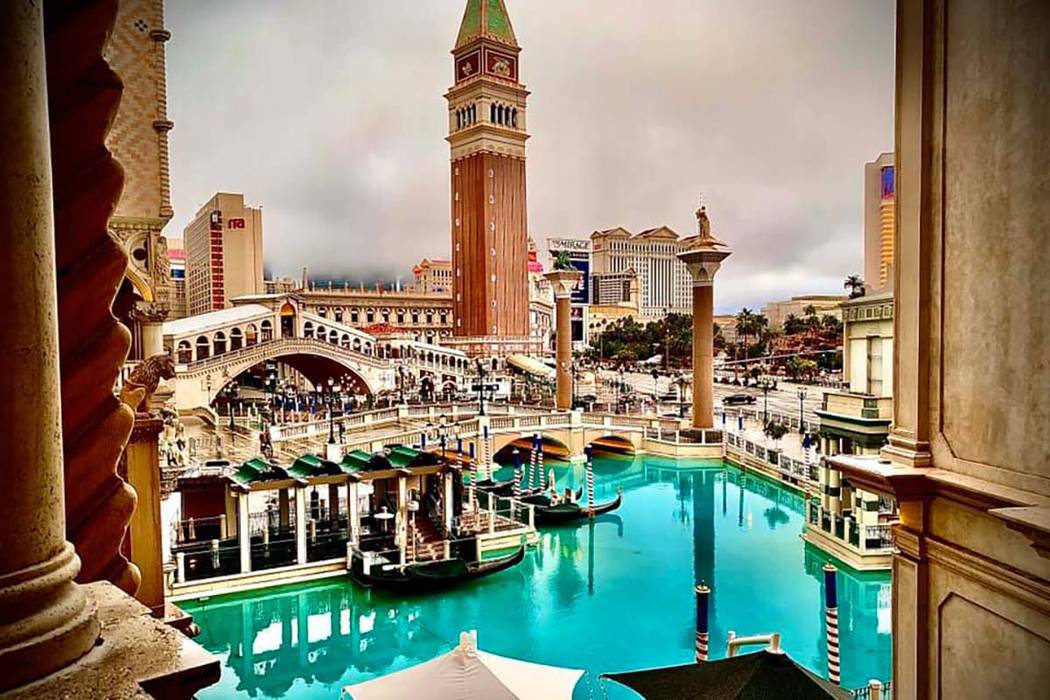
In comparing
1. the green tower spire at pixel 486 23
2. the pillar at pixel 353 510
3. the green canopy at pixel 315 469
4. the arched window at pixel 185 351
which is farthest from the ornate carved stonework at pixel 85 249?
the green tower spire at pixel 486 23

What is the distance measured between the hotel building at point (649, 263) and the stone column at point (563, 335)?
93648mm

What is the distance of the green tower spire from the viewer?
59000 mm

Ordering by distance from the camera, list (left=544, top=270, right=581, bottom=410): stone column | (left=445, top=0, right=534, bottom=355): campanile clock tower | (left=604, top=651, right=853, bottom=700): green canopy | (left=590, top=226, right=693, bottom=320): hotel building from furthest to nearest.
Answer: (left=590, top=226, right=693, bottom=320): hotel building < (left=445, top=0, right=534, bottom=355): campanile clock tower < (left=544, top=270, right=581, bottom=410): stone column < (left=604, top=651, right=853, bottom=700): green canopy

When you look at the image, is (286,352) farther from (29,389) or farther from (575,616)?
(29,389)

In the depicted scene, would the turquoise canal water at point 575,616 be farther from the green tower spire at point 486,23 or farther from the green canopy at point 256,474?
the green tower spire at point 486,23

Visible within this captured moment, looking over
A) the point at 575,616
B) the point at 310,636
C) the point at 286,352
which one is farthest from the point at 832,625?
the point at 286,352

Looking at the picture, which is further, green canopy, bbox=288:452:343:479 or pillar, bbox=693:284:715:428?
pillar, bbox=693:284:715:428

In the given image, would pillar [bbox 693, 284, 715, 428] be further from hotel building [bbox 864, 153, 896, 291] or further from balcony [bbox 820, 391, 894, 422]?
balcony [bbox 820, 391, 894, 422]

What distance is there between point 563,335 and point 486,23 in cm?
3517

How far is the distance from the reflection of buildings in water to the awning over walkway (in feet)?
123

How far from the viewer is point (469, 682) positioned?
26.7ft

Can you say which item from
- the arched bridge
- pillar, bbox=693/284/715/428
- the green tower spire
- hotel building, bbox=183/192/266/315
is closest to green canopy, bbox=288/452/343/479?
pillar, bbox=693/284/715/428

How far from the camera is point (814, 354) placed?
5650 cm

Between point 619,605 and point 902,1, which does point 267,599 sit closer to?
point 619,605
